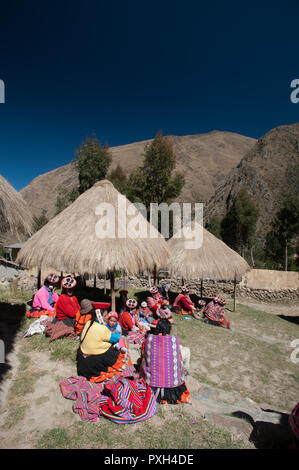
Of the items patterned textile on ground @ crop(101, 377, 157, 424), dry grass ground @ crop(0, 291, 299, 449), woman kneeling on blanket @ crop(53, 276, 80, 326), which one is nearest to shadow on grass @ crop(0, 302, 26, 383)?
dry grass ground @ crop(0, 291, 299, 449)

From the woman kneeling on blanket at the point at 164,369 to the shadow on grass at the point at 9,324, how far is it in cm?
222

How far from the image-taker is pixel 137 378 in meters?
3.60

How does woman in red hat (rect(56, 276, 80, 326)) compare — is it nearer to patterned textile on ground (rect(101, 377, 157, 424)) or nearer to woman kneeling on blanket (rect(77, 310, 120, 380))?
woman kneeling on blanket (rect(77, 310, 120, 380))

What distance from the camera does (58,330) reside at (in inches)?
188

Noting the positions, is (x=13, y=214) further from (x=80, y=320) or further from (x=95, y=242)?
(x=80, y=320)

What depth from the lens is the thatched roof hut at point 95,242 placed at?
5.67m

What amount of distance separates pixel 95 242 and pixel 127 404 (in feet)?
12.2

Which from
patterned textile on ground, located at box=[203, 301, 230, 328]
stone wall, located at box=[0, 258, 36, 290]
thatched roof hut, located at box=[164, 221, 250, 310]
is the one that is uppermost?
thatched roof hut, located at box=[164, 221, 250, 310]

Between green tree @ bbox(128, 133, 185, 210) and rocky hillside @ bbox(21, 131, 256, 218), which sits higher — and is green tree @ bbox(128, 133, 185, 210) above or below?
below

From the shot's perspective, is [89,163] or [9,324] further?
[89,163]

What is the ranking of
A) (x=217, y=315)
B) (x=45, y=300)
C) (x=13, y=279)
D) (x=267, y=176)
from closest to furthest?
(x=45, y=300) → (x=217, y=315) → (x=13, y=279) → (x=267, y=176)

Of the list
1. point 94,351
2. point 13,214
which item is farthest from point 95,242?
A: point 94,351

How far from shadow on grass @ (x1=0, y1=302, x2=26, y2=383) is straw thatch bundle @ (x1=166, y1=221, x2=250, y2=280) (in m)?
5.38

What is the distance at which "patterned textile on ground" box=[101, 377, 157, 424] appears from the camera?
277 centimetres
